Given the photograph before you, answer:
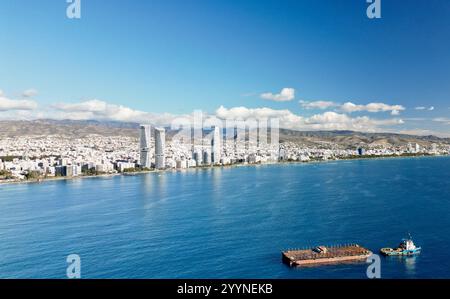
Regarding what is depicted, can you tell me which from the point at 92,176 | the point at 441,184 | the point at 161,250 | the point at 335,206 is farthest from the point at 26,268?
the point at 92,176

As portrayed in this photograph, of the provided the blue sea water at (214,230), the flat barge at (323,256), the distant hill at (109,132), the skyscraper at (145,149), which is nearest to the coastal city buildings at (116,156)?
the skyscraper at (145,149)

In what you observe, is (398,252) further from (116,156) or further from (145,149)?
(116,156)

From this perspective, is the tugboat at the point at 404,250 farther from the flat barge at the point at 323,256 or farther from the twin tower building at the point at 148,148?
the twin tower building at the point at 148,148

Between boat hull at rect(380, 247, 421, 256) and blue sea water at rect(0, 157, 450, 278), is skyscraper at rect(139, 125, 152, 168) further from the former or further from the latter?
boat hull at rect(380, 247, 421, 256)

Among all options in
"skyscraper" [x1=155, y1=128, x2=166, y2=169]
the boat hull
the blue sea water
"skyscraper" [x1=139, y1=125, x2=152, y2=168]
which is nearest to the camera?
the blue sea water

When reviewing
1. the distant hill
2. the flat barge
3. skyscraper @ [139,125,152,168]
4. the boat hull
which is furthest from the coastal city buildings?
the boat hull

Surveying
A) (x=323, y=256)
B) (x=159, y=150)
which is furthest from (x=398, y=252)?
(x=159, y=150)
